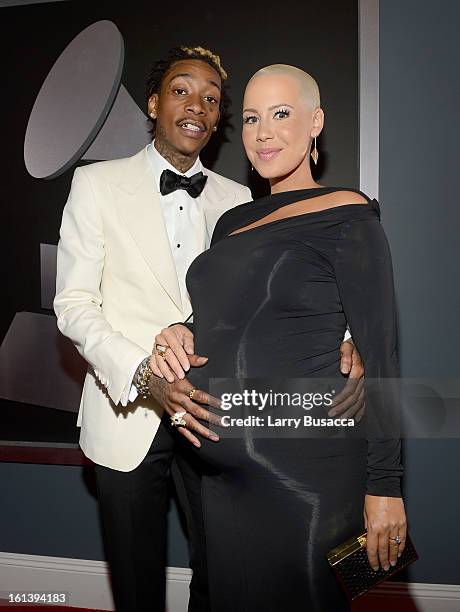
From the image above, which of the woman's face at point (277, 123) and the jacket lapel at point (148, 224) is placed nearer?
the woman's face at point (277, 123)

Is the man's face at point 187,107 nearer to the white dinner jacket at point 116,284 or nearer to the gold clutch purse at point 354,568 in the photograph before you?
the white dinner jacket at point 116,284

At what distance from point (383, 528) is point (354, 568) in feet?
0.35

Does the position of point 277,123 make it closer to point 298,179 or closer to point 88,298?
point 298,179

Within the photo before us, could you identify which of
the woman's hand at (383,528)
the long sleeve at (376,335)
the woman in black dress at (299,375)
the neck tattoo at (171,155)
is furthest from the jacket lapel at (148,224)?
the woman's hand at (383,528)

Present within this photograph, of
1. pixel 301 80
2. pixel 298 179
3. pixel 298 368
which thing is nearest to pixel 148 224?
pixel 298 179

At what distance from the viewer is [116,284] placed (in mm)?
1975

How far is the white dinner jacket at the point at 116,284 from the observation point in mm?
1935

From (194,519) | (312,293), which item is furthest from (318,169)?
(194,519)

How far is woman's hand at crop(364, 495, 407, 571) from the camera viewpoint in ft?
4.62

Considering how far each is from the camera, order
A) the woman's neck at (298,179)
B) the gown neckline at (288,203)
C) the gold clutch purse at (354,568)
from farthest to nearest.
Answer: the woman's neck at (298,179), the gown neckline at (288,203), the gold clutch purse at (354,568)

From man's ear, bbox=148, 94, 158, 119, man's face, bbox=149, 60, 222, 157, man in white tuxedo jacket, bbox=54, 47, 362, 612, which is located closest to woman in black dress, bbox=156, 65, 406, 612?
man in white tuxedo jacket, bbox=54, 47, 362, 612

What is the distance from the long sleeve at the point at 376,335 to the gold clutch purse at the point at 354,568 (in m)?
0.13

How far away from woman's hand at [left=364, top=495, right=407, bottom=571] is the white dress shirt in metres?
0.92

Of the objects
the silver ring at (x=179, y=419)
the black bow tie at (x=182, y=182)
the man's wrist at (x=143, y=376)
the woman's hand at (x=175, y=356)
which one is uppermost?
the black bow tie at (x=182, y=182)
